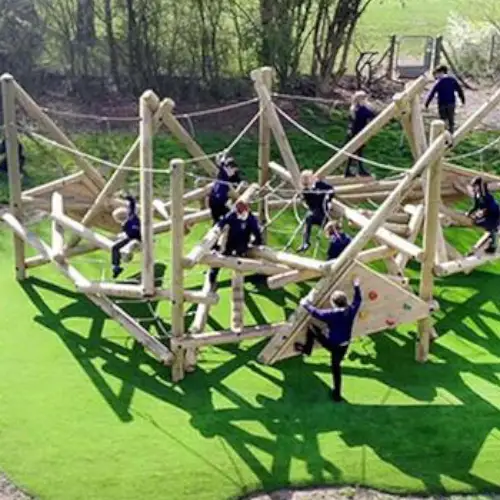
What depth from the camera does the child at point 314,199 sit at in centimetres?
1089

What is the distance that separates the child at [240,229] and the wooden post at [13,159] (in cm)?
296

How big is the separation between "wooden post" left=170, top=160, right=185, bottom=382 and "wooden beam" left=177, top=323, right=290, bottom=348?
12cm

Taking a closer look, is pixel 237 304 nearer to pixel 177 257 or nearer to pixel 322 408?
pixel 177 257

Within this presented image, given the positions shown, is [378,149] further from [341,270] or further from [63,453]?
[63,453]

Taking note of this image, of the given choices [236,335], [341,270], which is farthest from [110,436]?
[341,270]

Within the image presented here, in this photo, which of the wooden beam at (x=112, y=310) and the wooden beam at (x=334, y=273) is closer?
the wooden beam at (x=334, y=273)

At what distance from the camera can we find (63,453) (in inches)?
342

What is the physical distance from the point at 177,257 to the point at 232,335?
3.13 feet

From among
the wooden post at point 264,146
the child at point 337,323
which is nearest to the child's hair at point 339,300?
the child at point 337,323

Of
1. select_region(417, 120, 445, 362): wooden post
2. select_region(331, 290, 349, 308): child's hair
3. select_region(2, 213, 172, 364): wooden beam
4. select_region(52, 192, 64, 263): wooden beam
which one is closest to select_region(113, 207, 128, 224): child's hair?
select_region(2, 213, 172, 364): wooden beam

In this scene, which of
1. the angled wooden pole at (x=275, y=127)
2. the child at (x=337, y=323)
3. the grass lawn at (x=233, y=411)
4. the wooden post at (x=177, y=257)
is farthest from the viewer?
the angled wooden pole at (x=275, y=127)

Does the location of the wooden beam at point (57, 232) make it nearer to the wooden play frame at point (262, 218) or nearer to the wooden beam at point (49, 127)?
the wooden play frame at point (262, 218)

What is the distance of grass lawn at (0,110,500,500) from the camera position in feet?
27.7

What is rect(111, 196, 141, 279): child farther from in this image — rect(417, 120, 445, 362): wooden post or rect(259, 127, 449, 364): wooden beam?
rect(417, 120, 445, 362): wooden post
